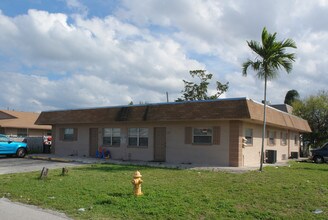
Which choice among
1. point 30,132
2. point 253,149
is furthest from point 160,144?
point 30,132

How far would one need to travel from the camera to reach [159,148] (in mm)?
23141

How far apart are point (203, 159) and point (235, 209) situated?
12199mm

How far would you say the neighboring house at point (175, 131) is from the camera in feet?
65.5

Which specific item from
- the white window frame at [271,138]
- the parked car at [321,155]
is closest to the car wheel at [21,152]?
the white window frame at [271,138]

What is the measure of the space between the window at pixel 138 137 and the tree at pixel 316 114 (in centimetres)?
2372

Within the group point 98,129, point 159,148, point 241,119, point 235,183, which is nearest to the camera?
point 235,183

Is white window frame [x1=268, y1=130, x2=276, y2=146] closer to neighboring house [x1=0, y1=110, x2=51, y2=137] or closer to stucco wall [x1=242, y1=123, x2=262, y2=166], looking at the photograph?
stucco wall [x1=242, y1=123, x2=262, y2=166]

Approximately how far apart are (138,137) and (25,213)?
51.5ft

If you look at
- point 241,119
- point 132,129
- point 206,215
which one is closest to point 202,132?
point 241,119

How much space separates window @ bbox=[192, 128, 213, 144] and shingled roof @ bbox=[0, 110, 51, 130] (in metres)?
25.4

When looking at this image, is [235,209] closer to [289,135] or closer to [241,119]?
[241,119]

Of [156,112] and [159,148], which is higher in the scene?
[156,112]

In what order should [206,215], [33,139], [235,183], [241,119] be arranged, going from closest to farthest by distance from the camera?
[206,215] < [235,183] < [241,119] < [33,139]

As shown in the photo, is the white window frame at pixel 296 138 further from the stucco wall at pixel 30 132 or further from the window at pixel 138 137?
the stucco wall at pixel 30 132
